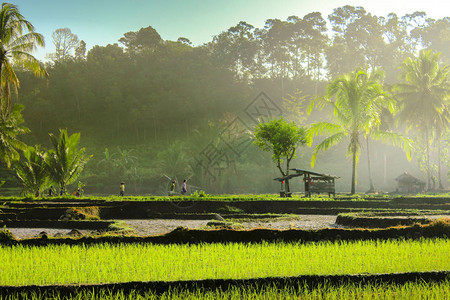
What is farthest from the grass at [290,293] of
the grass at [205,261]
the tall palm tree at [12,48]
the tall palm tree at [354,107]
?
the tall palm tree at [354,107]

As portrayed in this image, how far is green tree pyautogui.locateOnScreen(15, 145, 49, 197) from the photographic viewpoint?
26.0 m

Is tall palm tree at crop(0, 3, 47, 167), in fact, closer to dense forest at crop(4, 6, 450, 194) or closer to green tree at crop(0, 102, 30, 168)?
green tree at crop(0, 102, 30, 168)

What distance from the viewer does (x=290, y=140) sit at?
3034 centimetres

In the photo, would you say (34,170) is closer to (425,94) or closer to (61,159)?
(61,159)

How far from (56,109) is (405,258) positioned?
61.3 m

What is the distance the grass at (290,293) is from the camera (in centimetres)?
593

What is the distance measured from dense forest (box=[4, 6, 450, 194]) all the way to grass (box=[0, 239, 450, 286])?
34.0 meters

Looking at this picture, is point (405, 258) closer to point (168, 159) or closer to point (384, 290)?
point (384, 290)

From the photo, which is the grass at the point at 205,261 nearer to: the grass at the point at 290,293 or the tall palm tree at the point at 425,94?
the grass at the point at 290,293

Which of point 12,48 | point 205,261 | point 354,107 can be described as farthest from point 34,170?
point 205,261

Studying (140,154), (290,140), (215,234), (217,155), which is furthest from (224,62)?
(215,234)

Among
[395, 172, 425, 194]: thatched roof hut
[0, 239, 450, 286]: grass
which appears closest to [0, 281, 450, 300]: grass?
[0, 239, 450, 286]: grass

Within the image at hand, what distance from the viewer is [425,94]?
136ft

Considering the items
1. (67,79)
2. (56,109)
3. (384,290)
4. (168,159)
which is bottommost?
(384,290)
